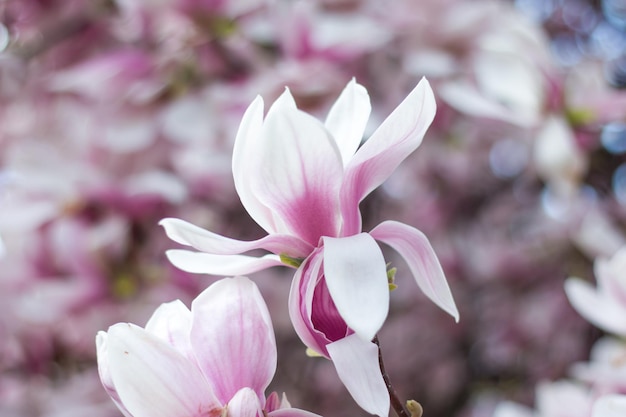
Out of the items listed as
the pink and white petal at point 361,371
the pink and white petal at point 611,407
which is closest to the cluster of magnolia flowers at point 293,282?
the pink and white petal at point 361,371

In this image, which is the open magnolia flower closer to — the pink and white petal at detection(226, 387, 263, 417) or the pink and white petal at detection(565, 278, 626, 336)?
the pink and white petal at detection(226, 387, 263, 417)

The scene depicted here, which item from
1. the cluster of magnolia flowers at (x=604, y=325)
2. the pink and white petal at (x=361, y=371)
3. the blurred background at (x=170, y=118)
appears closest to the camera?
the pink and white petal at (x=361, y=371)

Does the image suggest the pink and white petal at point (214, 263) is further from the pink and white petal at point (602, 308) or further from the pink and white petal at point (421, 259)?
the pink and white petal at point (602, 308)

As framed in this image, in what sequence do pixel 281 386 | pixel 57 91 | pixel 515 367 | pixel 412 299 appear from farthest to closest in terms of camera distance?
pixel 515 367
pixel 412 299
pixel 281 386
pixel 57 91

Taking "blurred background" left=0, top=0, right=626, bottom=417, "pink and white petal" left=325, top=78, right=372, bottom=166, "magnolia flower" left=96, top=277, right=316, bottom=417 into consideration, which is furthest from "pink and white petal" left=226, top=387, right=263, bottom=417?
"blurred background" left=0, top=0, right=626, bottom=417

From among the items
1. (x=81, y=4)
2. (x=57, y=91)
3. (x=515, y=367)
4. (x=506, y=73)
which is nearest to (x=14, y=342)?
(x=57, y=91)

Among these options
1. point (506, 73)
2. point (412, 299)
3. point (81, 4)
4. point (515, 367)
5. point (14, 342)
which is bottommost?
point (515, 367)

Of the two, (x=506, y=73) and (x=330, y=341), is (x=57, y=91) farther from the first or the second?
(x=330, y=341)

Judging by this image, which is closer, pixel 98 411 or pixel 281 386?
pixel 98 411
